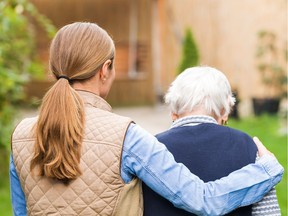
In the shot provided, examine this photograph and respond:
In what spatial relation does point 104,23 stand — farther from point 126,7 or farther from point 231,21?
point 231,21

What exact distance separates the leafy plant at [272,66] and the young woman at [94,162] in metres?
12.1

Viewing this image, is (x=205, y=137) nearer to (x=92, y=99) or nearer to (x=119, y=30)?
(x=92, y=99)

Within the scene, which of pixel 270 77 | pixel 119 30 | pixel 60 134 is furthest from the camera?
pixel 119 30

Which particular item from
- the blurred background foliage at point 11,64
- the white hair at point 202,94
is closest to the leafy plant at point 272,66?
the blurred background foliage at point 11,64

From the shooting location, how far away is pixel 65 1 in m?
18.2

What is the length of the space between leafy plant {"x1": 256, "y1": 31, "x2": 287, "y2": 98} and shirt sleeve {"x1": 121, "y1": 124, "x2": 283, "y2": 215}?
39.7ft

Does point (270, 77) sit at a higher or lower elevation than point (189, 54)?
lower

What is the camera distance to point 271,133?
39.3 ft

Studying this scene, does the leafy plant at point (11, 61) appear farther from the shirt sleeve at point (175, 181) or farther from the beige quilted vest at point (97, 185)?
the shirt sleeve at point (175, 181)

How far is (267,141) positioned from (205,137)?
8.29 m

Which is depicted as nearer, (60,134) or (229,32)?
(60,134)

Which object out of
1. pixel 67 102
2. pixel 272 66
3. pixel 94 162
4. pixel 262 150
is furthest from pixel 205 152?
pixel 272 66

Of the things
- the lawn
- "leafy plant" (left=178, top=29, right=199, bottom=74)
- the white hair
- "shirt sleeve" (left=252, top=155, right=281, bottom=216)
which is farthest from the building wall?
"shirt sleeve" (left=252, top=155, right=281, bottom=216)

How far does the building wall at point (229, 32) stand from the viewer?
17156mm
